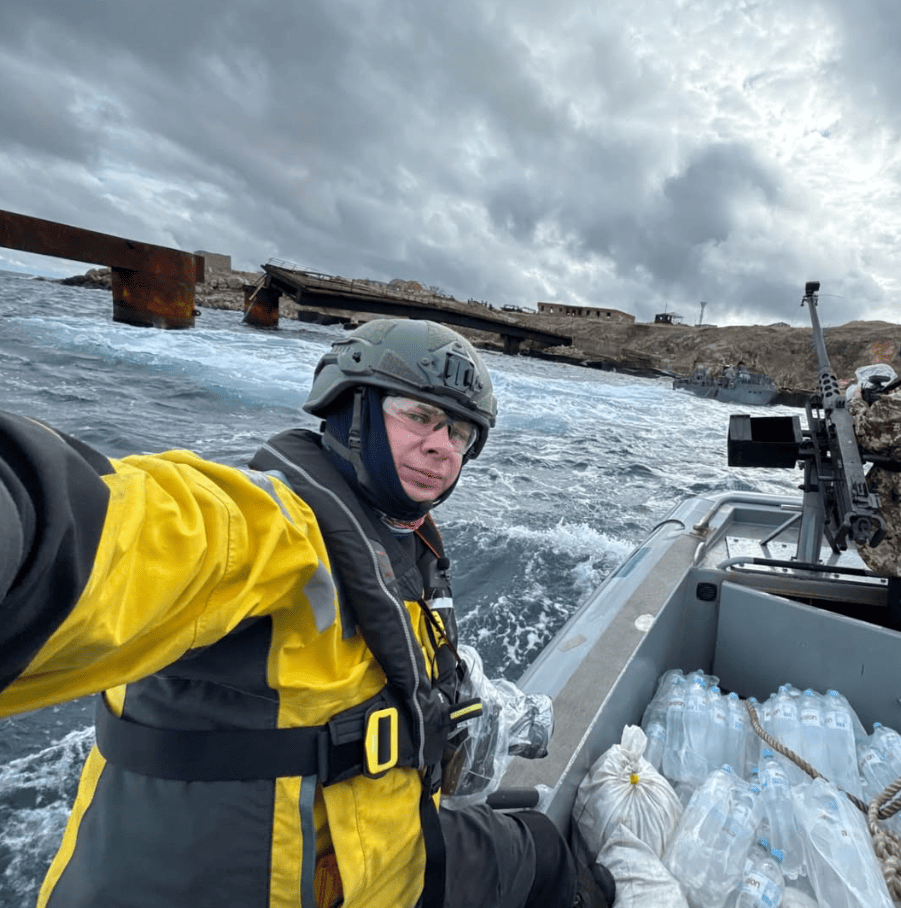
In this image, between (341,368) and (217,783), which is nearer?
(217,783)

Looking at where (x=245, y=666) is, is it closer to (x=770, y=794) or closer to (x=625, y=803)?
(x=625, y=803)

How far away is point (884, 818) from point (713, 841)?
0.70m

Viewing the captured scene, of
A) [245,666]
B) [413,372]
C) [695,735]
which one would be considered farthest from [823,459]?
[245,666]

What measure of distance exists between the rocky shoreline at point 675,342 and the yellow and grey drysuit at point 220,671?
157ft

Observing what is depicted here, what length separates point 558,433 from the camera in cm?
1378

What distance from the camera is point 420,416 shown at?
5.00ft

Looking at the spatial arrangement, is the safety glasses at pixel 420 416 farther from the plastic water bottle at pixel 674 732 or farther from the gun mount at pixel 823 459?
the gun mount at pixel 823 459

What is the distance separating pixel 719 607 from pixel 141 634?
127 inches

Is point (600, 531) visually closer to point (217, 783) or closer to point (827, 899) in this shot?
point (827, 899)

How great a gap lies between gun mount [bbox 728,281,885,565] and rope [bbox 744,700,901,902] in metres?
1.10

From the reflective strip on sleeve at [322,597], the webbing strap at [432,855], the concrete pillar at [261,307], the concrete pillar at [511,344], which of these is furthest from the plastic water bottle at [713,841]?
the concrete pillar at [511,344]

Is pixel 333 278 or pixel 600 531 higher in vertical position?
pixel 333 278

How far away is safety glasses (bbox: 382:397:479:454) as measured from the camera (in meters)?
1.49

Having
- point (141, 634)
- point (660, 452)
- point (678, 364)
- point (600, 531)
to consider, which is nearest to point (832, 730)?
point (141, 634)
